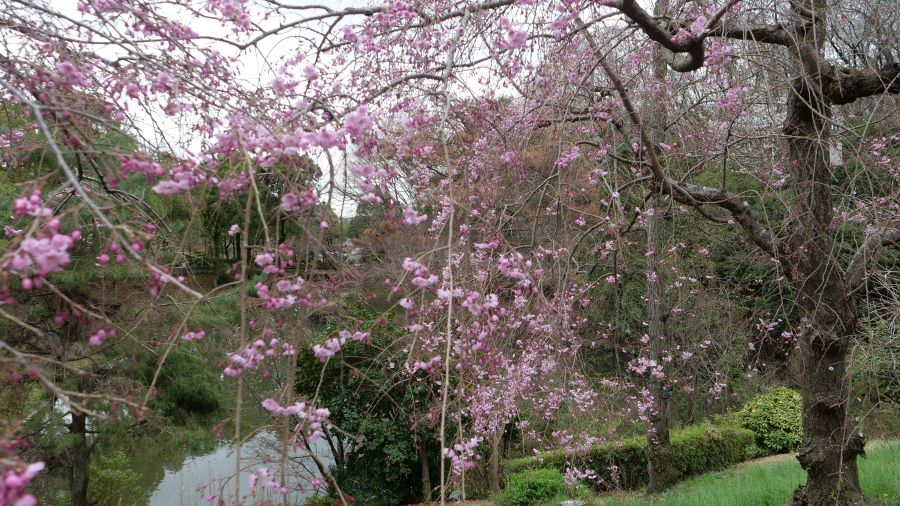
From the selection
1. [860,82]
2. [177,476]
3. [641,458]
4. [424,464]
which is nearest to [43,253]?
[860,82]

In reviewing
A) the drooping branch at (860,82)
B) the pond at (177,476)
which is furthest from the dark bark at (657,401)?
the pond at (177,476)

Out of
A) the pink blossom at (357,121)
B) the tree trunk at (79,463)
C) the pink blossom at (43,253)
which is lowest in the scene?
the tree trunk at (79,463)

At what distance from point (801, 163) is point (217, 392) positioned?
682 cm

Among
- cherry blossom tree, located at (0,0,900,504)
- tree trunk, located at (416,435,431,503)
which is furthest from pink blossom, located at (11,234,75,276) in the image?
tree trunk, located at (416,435,431,503)

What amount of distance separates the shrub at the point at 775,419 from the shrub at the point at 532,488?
4.58m

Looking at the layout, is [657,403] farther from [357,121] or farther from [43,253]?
[43,253]

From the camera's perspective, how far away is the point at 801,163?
3930mm

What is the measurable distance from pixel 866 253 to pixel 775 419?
23.6 feet

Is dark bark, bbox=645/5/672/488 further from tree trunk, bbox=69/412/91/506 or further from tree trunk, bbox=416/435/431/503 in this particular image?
tree trunk, bbox=69/412/91/506

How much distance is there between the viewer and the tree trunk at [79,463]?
22.5ft

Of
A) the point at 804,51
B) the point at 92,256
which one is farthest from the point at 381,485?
the point at 804,51

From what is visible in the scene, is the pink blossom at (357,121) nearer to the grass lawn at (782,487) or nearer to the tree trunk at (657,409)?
the grass lawn at (782,487)

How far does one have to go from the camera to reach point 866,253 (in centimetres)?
368

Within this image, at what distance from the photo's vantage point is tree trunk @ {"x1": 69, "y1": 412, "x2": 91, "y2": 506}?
686 cm
